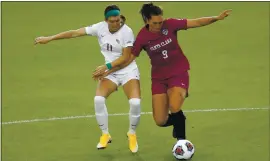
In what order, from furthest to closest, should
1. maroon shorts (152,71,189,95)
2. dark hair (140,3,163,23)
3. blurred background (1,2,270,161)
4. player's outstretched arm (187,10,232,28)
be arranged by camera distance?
blurred background (1,2,270,161) → maroon shorts (152,71,189,95) → player's outstretched arm (187,10,232,28) → dark hair (140,3,163,23)

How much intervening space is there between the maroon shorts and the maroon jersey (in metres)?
0.06

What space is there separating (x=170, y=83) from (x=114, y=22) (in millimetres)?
1137

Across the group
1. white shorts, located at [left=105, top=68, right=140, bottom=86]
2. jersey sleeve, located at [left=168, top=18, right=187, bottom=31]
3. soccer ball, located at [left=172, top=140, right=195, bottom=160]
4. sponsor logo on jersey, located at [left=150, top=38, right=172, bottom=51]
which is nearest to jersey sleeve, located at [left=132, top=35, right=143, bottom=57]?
sponsor logo on jersey, located at [left=150, top=38, right=172, bottom=51]

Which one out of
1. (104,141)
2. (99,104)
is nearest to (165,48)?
(99,104)

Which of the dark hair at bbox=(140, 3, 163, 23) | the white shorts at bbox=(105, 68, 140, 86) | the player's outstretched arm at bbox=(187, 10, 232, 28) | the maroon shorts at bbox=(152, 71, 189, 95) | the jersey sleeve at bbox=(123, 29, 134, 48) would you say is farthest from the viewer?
the white shorts at bbox=(105, 68, 140, 86)

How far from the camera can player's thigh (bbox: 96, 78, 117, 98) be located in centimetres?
895

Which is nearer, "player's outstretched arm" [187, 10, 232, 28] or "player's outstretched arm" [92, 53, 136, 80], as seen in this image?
"player's outstretched arm" [187, 10, 232, 28]

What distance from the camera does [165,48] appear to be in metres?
8.73

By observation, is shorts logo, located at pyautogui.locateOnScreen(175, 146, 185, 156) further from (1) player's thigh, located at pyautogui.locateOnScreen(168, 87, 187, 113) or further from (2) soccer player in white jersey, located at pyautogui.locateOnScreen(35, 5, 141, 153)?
(2) soccer player in white jersey, located at pyautogui.locateOnScreen(35, 5, 141, 153)

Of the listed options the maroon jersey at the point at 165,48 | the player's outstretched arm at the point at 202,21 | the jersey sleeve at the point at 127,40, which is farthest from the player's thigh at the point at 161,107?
the player's outstretched arm at the point at 202,21

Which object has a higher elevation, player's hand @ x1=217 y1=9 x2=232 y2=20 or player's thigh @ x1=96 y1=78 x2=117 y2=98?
player's hand @ x1=217 y1=9 x2=232 y2=20

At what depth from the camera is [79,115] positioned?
1067 cm

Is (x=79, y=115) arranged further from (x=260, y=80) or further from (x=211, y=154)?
(x=260, y=80)

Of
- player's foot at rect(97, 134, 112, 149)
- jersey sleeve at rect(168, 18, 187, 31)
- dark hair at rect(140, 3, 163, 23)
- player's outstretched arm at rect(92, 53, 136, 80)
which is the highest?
dark hair at rect(140, 3, 163, 23)
